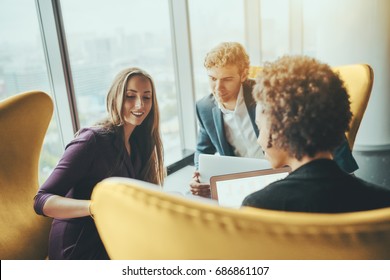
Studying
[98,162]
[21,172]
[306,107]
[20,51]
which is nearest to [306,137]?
[306,107]

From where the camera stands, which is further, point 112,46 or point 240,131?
point 112,46

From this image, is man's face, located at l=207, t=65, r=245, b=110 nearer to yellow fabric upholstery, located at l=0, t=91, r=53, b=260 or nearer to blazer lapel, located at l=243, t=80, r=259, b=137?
blazer lapel, located at l=243, t=80, r=259, b=137

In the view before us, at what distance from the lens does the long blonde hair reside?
141cm

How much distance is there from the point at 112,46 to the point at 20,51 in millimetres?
716

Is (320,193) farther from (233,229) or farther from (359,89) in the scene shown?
(359,89)

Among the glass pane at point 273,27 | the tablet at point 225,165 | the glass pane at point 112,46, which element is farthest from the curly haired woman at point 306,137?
the glass pane at point 273,27

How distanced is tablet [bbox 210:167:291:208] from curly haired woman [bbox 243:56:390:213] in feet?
0.93

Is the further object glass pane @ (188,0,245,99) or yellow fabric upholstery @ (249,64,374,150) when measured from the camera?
glass pane @ (188,0,245,99)

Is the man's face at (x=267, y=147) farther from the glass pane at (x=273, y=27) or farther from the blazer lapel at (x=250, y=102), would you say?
the glass pane at (x=273, y=27)

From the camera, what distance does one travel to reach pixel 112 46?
2.51 metres

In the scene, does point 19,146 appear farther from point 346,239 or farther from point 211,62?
point 346,239

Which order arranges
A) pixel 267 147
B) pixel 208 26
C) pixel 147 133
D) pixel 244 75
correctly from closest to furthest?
pixel 267 147, pixel 147 133, pixel 244 75, pixel 208 26

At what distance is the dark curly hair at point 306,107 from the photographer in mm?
767

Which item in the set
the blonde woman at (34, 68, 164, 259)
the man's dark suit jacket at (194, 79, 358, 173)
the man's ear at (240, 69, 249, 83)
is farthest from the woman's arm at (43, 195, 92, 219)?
the man's ear at (240, 69, 249, 83)
